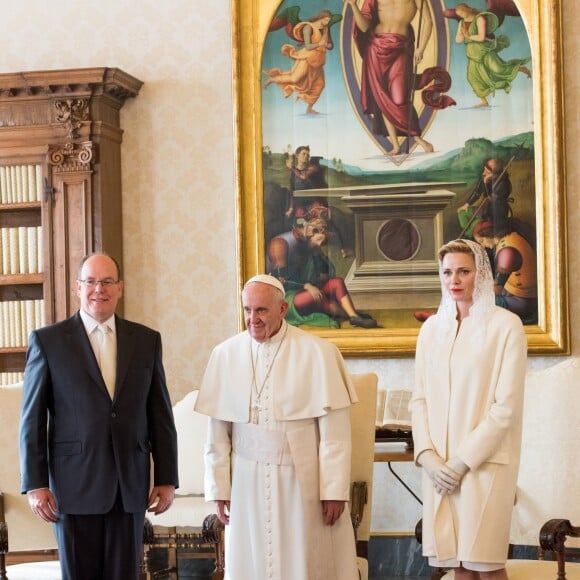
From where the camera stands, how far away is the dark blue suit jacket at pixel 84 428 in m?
4.82

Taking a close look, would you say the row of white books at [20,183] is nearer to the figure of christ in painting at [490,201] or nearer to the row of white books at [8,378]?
the row of white books at [8,378]

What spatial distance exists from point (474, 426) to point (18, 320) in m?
4.07

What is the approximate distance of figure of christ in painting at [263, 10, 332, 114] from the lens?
8078 millimetres

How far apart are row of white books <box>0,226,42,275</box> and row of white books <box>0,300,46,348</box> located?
0.75 ft

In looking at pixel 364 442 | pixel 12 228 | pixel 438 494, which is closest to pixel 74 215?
pixel 12 228

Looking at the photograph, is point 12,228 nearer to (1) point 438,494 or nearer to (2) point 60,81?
(2) point 60,81

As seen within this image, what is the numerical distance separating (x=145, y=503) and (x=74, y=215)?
3438 millimetres

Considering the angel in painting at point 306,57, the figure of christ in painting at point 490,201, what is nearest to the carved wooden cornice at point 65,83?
the angel in painting at point 306,57

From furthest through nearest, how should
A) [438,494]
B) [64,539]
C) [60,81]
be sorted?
[60,81]
[438,494]
[64,539]

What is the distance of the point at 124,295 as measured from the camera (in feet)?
27.5

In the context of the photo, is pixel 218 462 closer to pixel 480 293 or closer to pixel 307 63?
pixel 480 293

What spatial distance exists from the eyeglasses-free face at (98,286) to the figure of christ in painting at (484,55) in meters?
3.71

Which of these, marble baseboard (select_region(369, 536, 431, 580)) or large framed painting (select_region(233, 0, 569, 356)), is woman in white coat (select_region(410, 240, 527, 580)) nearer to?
large framed painting (select_region(233, 0, 569, 356))

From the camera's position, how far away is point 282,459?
5.27 metres
